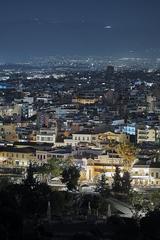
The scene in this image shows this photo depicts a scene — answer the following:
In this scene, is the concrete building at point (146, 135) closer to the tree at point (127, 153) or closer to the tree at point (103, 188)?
the tree at point (127, 153)

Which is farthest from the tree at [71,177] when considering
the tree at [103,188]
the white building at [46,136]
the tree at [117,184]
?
the white building at [46,136]

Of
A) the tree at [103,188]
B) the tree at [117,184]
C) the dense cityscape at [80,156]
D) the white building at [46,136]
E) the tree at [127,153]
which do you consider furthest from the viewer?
the white building at [46,136]

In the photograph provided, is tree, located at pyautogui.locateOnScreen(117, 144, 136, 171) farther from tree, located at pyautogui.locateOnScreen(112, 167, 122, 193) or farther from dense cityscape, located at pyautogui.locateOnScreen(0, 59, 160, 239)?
tree, located at pyautogui.locateOnScreen(112, 167, 122, 193)

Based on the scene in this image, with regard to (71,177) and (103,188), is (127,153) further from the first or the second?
(103,188)

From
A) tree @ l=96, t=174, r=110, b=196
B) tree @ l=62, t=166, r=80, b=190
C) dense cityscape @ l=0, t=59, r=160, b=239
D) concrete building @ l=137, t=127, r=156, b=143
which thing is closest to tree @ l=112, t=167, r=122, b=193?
dense cityscape @ l=0, t=59, r=160, b=239

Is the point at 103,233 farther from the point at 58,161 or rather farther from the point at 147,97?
the point at 147,97

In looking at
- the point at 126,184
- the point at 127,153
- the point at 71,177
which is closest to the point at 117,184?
the point at 126,184
